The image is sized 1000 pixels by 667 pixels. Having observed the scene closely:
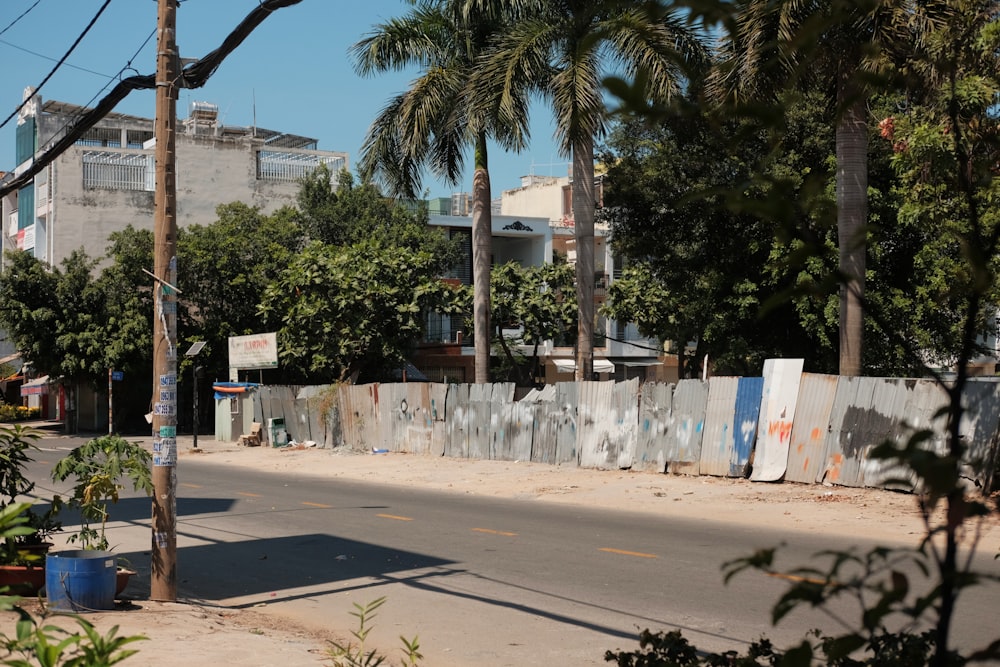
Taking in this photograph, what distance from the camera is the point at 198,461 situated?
30.1 m

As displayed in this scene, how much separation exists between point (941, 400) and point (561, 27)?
11.9m

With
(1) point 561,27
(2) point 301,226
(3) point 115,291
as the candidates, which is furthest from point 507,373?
(1) point 561,27

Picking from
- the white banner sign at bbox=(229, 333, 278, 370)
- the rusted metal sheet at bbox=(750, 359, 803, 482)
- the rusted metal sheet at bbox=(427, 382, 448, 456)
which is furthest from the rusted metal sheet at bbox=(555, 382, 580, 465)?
the white banner sign at bbox=(229, 333, 278, 370)

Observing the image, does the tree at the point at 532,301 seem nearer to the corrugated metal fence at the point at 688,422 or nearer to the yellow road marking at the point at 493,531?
the corrugated metal fence at the point at 688,422

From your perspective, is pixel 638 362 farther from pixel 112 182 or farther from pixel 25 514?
pixel 25 514

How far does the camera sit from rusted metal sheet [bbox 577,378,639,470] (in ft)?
71.8

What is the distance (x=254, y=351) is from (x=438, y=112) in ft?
44.7

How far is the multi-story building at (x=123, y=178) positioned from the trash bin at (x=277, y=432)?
1815 cm

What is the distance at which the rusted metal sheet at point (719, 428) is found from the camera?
19500 mm

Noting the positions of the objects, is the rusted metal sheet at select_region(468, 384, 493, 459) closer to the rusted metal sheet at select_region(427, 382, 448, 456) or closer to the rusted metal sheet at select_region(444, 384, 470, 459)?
the rusted metal sheet at select_region(444, 384, 470, 459)

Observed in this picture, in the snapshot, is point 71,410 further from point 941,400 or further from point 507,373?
point 941,400

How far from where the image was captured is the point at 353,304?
3712 cm

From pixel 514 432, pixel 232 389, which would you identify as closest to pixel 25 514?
pixel 514 432

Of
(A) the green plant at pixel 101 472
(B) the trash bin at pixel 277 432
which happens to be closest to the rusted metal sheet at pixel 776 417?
(A) the green plant at pixel 101 472
